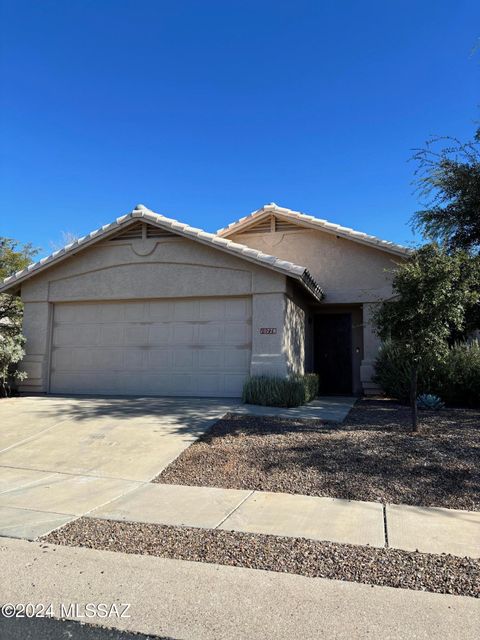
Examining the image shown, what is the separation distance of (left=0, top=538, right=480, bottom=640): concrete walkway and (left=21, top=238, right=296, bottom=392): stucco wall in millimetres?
7853

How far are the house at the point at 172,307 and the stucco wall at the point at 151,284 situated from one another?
0.09 feet

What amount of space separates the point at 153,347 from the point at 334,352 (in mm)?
5993

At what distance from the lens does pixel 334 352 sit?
16.0 m

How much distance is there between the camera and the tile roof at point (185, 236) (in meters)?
11.6

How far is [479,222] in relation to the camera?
44.5ft

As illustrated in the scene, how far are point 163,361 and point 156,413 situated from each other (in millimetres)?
2786

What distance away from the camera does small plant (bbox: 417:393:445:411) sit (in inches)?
433

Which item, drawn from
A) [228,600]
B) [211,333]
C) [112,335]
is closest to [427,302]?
[211,333]

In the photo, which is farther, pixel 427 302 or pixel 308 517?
pixel 427 302

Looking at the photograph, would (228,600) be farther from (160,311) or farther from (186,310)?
(160,311)

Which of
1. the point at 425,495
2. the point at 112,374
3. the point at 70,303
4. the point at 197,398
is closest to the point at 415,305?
the point at 425,495

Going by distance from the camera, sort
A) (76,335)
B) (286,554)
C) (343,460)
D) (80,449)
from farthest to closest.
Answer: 1. (76,335)
2. (80,449)
3. (343,460)
4. (286,554)

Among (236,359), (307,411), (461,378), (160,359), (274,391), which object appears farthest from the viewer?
(160,359)

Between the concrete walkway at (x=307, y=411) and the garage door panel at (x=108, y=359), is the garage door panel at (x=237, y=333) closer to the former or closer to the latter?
the concrete walkway at (x=307, y=411)
